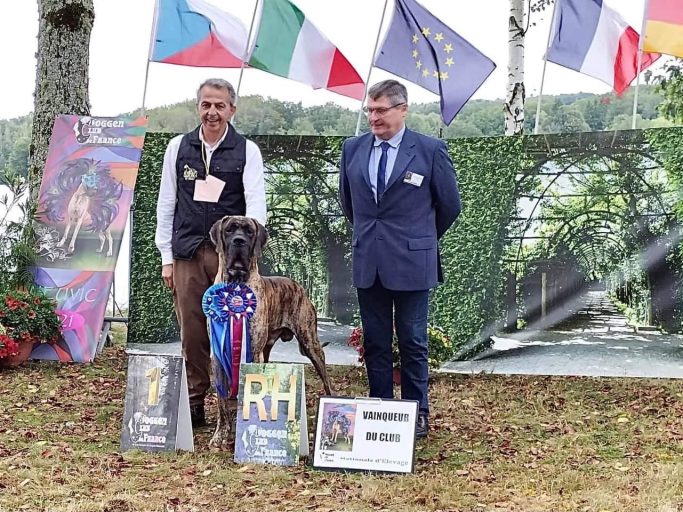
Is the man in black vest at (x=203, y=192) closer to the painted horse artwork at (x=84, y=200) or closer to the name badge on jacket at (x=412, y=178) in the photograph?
the name badge on jacket at (x=412, y=178)

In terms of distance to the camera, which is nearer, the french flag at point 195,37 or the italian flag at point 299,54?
the italian flag at point 299,54

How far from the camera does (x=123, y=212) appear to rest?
20.2 feet

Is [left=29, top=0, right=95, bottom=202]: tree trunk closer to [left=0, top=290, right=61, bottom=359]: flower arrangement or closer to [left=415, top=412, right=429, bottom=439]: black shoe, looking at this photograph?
[left=0, top=290, right=61, bottom=359]: flower arrangement

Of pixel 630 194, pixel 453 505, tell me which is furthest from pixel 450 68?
pixel 453 505

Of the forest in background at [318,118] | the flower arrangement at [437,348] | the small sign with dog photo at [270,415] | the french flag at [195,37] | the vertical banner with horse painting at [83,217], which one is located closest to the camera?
the small sign with dog photo at [270,415]

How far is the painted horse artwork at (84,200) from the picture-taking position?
6.18 metres

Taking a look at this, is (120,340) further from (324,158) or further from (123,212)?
(324,158)

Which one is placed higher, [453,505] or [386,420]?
[386,420]

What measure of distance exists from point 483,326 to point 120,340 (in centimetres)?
342

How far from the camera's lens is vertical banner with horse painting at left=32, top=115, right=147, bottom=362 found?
6004 millimetres

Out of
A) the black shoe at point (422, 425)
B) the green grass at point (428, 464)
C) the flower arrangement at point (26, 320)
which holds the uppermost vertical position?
the flower arrangement at point (26, 320)

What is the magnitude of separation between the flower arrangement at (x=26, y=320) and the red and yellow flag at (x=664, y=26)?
468 cm

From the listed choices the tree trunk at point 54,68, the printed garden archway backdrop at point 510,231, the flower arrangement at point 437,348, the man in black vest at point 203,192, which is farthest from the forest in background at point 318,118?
the man in black vest at point 203,192

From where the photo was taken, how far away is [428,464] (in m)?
3.58
